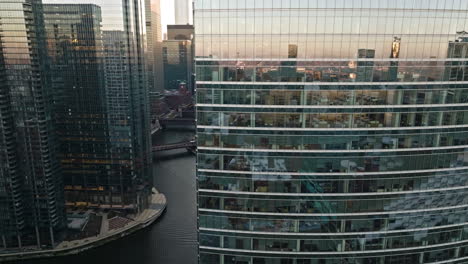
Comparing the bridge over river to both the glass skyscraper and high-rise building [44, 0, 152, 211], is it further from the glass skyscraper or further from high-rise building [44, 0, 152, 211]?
the glass skyscraper

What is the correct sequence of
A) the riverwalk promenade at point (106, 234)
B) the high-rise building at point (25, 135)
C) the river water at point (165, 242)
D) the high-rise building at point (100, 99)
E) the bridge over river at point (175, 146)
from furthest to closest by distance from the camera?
1. the bridge over river at point (175, 146)
2. the high-rise building at point (100, 99)
3. the river water at point (165, 242)
4. the riverwalk promenade at point (106, 234)
5. the high-rise building at point (25, 135)

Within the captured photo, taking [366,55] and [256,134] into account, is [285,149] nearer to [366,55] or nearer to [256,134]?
[256,134]

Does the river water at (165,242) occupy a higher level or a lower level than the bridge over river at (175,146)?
lower

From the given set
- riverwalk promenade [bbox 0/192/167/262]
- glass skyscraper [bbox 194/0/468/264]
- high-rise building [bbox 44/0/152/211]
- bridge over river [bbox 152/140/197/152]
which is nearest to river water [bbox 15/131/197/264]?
riverwalk promenade [bbox 0/192/167/262]

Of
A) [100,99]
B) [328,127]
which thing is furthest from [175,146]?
[328,127]

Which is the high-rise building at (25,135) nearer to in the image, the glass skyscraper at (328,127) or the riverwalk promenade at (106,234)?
Result: the riverwalk promenade at (106,234)

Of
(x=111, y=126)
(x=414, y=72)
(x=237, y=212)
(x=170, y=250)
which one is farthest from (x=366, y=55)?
(x=111, y=126)

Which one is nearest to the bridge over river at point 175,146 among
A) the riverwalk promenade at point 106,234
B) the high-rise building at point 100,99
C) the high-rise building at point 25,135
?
the riverwalk promenade at point 106,234
